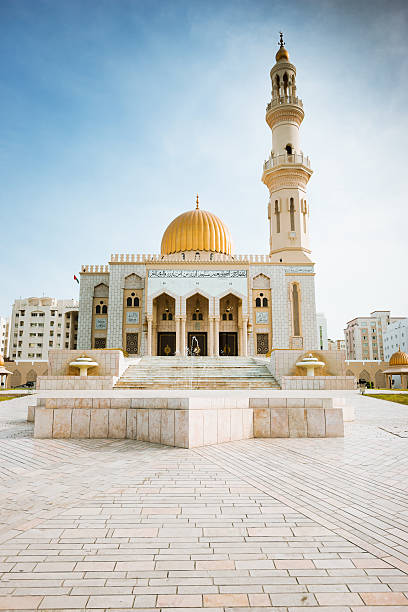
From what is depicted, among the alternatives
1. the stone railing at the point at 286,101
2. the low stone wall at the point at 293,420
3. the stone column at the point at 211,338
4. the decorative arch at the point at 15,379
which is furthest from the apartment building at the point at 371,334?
the low stone wall at the point at 293,420

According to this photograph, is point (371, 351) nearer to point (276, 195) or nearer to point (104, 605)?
point (276, 195)

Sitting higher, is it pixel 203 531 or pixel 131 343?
pixel 131 343

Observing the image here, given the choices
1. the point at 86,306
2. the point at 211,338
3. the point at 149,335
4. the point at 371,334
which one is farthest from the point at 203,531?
the point at 371,334

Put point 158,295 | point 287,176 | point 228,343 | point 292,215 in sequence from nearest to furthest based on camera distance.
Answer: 1. point 158,295
2. point 228,343
3. point 292,215
4. point 287,176

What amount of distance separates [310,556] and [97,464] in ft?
10.7

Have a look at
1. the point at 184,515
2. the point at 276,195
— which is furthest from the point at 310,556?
the point at 276,195

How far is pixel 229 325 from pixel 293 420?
891 inches

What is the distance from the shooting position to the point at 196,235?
32469mm

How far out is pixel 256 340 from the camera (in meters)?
29.0

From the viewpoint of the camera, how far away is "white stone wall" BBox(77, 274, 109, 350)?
2956cm

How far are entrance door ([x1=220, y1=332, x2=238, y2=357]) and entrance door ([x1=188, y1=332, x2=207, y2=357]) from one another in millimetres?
1210

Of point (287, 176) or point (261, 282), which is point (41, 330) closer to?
point (261, 282)

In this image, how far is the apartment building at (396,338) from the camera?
67438mm

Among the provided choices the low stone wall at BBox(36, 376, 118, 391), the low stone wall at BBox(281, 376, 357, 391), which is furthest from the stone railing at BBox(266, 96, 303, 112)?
the low stone wall at BBox(36, 376, 118, 391)
